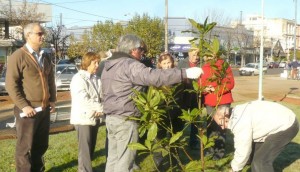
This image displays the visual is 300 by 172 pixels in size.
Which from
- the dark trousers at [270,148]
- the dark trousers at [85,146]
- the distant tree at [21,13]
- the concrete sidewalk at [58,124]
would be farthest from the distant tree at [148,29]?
the dark trousers at [270,148]

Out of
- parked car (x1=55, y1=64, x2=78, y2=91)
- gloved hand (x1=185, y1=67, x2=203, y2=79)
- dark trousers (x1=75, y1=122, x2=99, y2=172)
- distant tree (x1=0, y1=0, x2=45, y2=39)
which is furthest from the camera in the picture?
distant tree (x1=0, y1=0, x2=45, y2=39)

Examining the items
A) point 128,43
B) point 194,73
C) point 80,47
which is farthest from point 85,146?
point 80,47

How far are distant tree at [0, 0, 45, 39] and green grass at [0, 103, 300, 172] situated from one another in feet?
86.6

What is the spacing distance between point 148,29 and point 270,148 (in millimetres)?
41163

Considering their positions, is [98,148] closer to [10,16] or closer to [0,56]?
[0,56]

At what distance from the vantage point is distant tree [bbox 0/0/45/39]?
108ft

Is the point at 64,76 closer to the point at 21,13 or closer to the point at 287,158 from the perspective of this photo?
the point at 21,13

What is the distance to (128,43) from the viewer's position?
423cm

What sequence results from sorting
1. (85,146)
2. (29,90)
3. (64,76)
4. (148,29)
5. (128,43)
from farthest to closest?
1. (148,29)
2. (64,76)
3. (85,146)
4. (29,90)
5. (128,43)

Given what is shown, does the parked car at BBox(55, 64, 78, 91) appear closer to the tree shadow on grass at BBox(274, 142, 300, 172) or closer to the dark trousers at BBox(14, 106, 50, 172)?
the tree shadow on grass at BBox(274, 142, 300, 172)

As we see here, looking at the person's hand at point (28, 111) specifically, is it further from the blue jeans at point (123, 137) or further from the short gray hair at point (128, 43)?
the short gray hair at point (128, 43)

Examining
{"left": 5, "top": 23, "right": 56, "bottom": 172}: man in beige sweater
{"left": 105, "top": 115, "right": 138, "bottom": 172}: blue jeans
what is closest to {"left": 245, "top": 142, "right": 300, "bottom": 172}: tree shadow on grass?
{"left": 105, "top": 115, "right": 138, "bottom": 172}: blue jeans

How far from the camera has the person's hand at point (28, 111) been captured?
15.8 ft

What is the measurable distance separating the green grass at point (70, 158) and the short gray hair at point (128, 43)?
7.86 feet
